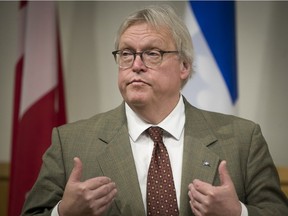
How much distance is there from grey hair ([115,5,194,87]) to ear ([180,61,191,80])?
0.04 meters

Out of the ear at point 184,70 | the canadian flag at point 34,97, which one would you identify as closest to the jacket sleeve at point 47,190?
the ear at point 184,70

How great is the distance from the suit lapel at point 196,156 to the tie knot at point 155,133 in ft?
0.30

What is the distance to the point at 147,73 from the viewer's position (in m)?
1.69

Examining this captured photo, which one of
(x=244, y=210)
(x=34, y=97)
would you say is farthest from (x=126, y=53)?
(x=34, y=97)

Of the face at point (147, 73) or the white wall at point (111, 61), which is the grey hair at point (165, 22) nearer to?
the face at point (147, 73)

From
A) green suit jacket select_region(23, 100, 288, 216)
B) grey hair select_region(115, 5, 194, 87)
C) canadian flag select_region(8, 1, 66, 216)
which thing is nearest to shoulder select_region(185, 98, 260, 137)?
green suit jacket select_region(23, 100, 288, 216)

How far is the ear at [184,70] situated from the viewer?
1.83 metres

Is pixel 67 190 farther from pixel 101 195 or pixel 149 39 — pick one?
pixel 149 39

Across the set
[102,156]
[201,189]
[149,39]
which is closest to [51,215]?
[102,156]

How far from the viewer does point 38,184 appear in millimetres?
1648

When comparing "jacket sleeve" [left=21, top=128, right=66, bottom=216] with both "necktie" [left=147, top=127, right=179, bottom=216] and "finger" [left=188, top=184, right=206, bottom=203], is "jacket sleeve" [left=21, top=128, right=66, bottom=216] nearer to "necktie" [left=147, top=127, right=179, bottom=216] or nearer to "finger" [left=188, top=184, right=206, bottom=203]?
"necktie" [left=147, top=127, right=179, bottom=216]

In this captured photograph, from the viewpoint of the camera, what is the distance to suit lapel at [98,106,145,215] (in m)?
1.59

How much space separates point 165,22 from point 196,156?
49 centimetres

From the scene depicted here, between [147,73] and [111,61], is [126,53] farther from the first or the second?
Answer: [111,61]
